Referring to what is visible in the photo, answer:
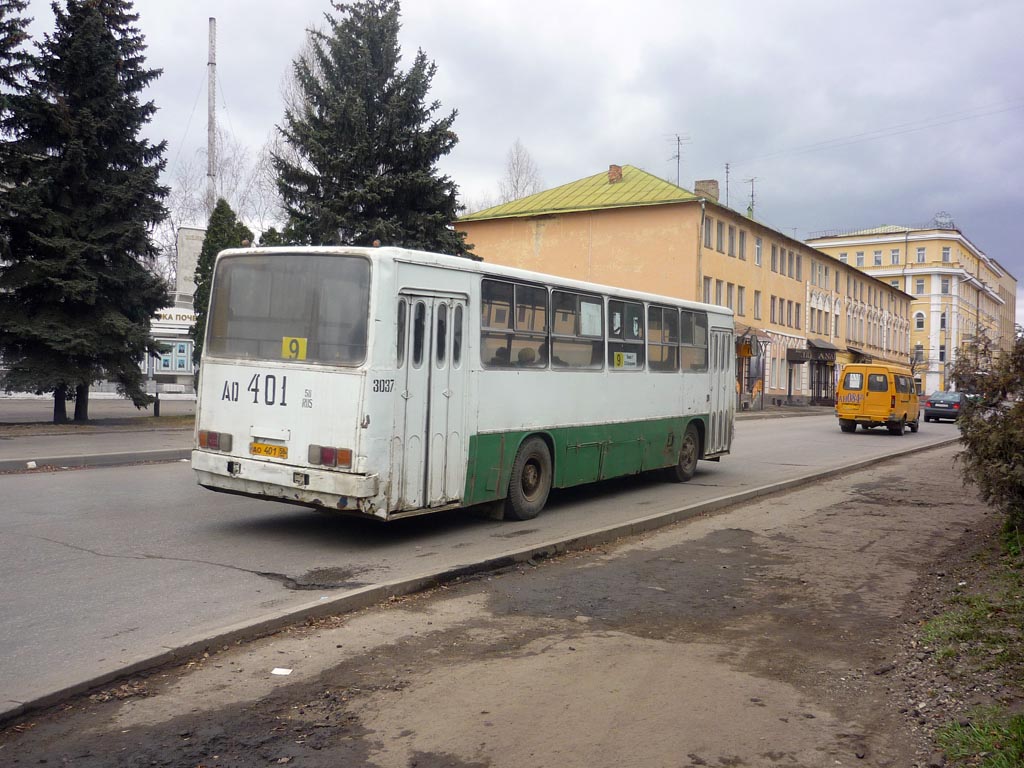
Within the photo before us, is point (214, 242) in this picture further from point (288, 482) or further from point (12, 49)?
point (288, 482)

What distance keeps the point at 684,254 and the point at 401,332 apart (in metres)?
40.0

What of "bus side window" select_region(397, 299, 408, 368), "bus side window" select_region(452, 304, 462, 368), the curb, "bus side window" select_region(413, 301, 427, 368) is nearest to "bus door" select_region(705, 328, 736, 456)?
"bus side window" select_region(452, 304, 462, 368)

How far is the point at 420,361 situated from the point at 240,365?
1.86 metres

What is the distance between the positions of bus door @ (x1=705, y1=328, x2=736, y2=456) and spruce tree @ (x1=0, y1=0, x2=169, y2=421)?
14.7 meters

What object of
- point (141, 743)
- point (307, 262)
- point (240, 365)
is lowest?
point (141, 743)

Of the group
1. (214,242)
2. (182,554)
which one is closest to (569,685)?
(182,554)

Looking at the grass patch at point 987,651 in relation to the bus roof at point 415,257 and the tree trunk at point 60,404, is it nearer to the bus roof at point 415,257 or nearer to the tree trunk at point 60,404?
the bus roof at point 415,257

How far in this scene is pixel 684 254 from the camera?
154 feet

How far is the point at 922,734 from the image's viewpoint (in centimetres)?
455

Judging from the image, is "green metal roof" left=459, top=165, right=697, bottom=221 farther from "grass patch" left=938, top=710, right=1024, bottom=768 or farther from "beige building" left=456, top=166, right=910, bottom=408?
"grass patch" left=938, top=710, right=1024, bottom=768

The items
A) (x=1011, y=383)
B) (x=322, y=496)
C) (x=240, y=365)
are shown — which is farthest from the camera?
(x=1011, y=383)

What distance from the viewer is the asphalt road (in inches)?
222

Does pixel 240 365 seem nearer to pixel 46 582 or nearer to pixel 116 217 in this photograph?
pixel 46 582

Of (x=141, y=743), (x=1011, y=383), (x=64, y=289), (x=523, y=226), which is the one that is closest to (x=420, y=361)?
(x=141, y=743)
